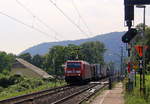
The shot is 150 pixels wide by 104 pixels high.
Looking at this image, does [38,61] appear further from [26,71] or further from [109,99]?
[109,99]

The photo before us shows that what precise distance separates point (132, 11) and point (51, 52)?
11668cm

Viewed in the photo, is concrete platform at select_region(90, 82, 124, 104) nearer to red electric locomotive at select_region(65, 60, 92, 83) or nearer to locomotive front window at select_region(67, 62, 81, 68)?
red electric locomotive at select_region(65, 60, 92, 83)

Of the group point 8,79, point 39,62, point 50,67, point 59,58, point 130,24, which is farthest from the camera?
point 39,62

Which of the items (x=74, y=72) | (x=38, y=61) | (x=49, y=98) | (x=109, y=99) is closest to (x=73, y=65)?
(x=74, y=72)

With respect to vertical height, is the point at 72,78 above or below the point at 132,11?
below

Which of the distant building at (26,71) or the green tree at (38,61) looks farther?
the green tree at (38,61)

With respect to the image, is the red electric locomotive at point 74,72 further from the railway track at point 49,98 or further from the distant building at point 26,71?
the distant building at point 26,71

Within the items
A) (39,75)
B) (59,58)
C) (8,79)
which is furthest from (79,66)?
(59,58)

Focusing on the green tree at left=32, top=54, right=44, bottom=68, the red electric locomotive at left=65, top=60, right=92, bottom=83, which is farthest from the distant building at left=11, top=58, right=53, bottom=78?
the green tree at left=32, top=54, right=44, bottom=68

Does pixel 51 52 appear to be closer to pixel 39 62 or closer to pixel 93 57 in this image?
pixel 93 57

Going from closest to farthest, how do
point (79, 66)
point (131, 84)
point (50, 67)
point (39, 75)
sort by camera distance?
1. point (131, 84)
2. point (79, 66)
3. point (39, 75)
4. point (50, 67)

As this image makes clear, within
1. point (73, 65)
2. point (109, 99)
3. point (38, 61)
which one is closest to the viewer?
point (109, 99)

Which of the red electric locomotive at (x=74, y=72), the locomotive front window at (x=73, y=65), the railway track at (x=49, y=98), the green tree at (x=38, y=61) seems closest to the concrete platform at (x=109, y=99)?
the railway track at (x=49, y=98)

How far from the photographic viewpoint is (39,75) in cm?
10681
